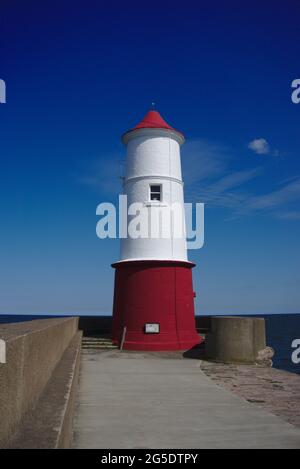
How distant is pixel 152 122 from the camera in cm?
1842

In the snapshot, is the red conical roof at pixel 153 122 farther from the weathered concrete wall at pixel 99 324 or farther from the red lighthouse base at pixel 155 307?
the weathered concrete wall at pixel 99 324

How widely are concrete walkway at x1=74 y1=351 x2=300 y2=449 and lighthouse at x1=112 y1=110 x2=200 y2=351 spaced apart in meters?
5.55

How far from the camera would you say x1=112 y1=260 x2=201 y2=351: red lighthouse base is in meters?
16.5

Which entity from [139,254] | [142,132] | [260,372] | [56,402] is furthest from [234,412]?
[142,132]

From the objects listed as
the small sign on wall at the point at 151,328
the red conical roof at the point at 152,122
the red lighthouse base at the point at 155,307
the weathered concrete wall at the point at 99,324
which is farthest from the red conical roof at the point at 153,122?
the weathered concrete wall at the point at 99,324

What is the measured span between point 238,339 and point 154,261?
15.8 ft

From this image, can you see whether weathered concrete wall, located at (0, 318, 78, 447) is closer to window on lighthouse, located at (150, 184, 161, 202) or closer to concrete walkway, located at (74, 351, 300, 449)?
concrete walkway, located at (74, 351, 300, 449)

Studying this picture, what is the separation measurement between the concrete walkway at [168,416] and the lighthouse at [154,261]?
5554mm

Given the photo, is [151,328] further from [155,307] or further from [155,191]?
[155,191]

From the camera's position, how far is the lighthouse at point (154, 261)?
16625 millimetres

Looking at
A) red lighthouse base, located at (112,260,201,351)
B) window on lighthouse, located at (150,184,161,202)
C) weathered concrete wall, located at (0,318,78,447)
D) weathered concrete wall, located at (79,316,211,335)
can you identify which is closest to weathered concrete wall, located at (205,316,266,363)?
red lighthouse base, located at (112,260,201,351)

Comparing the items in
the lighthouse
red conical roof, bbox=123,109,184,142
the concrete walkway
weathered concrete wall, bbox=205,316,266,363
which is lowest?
the concrete walkway

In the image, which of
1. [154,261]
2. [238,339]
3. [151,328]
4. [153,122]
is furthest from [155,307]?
[153,122]
